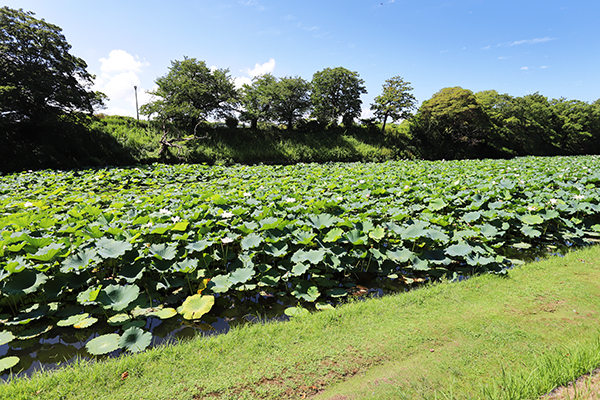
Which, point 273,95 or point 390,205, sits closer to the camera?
point 390,205

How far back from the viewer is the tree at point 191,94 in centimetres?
1578

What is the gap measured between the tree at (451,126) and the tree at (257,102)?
13489 millimetres

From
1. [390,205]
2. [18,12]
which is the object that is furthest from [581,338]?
[18,12]

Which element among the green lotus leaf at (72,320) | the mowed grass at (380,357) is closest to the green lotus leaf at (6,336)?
the green lotus leaf at (72,320)

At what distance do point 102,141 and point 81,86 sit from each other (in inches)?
103

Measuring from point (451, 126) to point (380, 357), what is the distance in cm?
2654

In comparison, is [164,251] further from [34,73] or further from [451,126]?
[451,126]

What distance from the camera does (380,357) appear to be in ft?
6.31

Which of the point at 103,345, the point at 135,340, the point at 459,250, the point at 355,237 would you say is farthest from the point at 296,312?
the point at 459,250

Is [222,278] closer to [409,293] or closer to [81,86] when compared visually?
[409,293]

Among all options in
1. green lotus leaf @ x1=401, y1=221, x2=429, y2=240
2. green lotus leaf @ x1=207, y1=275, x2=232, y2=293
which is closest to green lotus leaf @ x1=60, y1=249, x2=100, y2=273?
green lotus leaf @ x1=207, y1=275, x2=232, y2=293

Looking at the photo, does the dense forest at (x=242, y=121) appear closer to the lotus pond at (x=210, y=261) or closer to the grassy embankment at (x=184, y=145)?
the grassy embankment at (x=184, y=145)

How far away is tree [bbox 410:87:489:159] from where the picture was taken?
72.1 feet

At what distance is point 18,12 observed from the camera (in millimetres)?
10633
